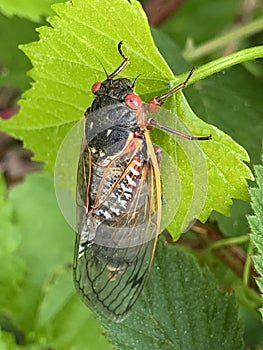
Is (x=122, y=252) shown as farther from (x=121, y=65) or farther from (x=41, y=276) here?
(x=41, y=276)

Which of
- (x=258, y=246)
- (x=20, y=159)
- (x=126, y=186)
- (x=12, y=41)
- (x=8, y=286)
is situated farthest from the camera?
(x=20, y=159)

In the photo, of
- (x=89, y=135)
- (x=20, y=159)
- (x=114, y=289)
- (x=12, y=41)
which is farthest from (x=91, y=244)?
(x=20, y=159)

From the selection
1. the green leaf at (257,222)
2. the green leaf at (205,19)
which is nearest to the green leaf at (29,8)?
the green leaf at (257,222)

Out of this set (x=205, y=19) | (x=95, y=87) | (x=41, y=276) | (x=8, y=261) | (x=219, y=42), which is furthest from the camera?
(x=205, y=19)

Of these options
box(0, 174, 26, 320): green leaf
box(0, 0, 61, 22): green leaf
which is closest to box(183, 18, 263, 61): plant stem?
box(0, 0, 61, 22): green leaf

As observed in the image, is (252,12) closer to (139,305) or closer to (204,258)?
(204,258)

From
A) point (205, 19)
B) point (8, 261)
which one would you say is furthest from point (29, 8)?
point (205, 19)
